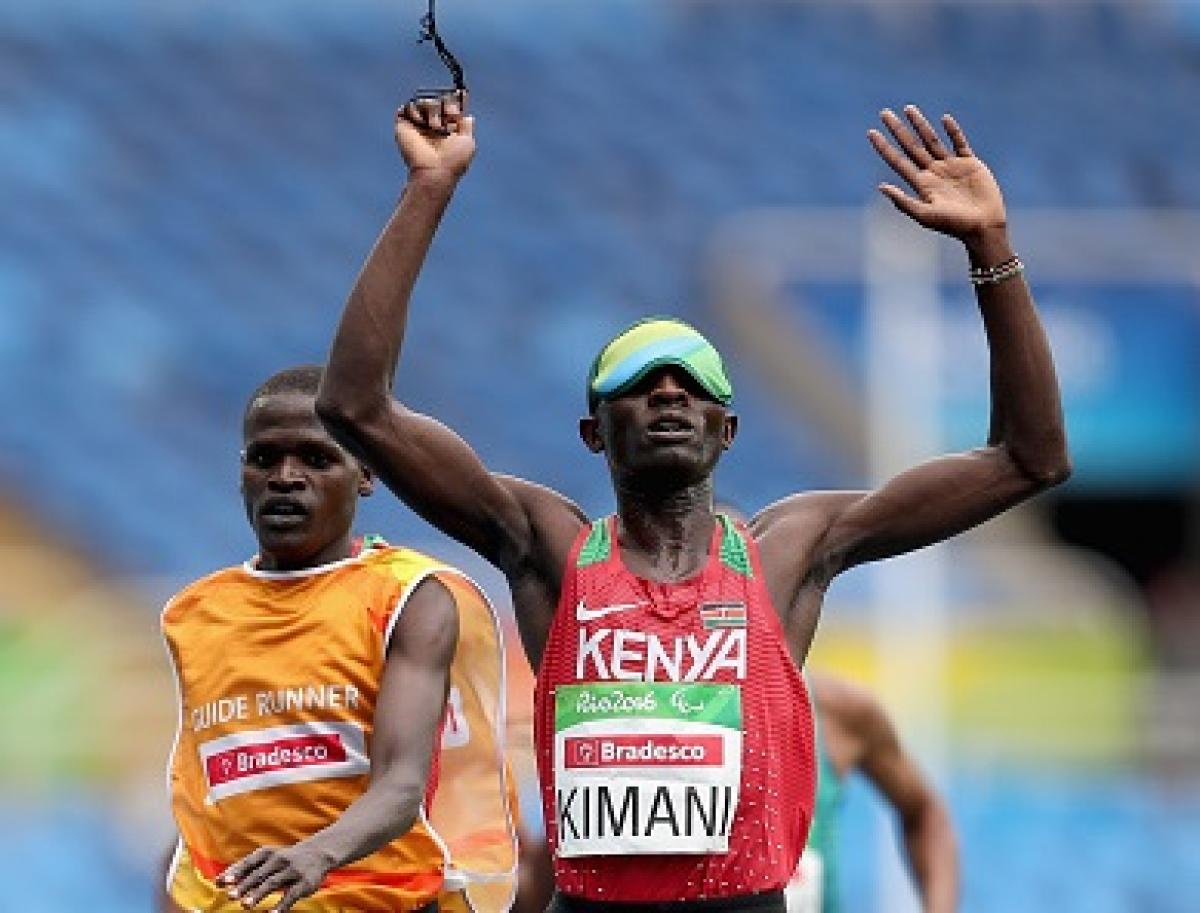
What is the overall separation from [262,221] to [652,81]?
3095mm

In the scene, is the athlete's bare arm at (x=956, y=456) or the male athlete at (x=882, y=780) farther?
the male athlete at (x=882, y=780)

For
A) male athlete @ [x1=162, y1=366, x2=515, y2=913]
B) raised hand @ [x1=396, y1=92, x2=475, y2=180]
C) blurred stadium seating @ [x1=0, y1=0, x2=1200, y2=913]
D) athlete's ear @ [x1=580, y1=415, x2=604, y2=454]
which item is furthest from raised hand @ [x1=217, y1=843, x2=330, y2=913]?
blurred stadium seating @ [x1=0, y1=0, x2=1200, y2=913]

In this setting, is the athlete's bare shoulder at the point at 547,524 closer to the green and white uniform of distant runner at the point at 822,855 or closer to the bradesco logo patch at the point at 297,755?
the bradesco logo patch at the point at 297,755

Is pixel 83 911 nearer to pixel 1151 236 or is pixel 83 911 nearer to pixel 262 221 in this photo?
pixel 262 221

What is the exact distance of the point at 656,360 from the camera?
546 centimetres

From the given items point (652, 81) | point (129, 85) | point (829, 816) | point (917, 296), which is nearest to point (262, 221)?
point (129, 85)

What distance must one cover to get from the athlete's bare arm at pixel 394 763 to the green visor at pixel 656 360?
2.58 feet

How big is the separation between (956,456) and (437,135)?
1.18 metres

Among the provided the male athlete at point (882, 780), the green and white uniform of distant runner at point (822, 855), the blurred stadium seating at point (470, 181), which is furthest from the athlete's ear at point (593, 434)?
the blurred stadium seating at point (470, 181)

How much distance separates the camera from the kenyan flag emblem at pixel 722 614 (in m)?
5.43

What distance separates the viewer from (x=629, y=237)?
19.6 meters

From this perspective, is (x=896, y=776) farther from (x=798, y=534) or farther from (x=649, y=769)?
(x=649, y=769)

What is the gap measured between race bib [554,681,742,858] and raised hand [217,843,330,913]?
1.60ft

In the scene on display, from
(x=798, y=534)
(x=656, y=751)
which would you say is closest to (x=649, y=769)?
(x=656, y=751)
